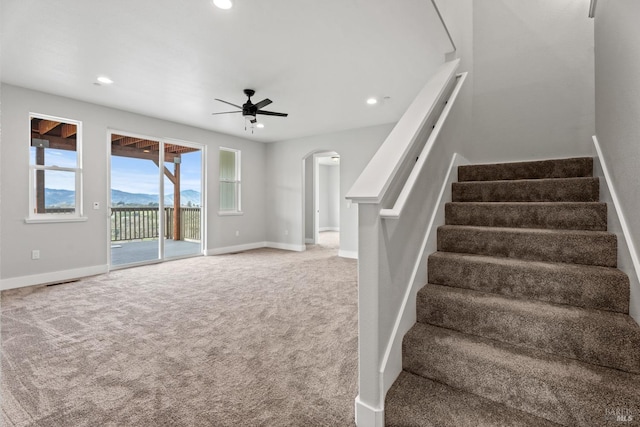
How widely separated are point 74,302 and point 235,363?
8.29 ft

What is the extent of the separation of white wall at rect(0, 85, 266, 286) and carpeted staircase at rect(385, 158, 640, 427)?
4945 millimetres

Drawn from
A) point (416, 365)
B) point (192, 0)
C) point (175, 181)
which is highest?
point (192, 0)

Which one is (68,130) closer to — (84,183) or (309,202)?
(84,183)

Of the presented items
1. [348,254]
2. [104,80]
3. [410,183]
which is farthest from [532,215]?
[104,80]

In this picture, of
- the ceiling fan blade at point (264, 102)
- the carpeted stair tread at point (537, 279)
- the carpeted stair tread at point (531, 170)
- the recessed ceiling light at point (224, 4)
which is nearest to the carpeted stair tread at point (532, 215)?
the carpeted stair tread at point (537, 279)

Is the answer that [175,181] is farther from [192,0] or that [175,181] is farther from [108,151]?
[192,0]

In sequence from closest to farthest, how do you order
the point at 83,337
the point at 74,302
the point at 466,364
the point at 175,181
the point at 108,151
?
1. the point at 466,364
2. the point at 83,337
3. the point at 74,302
4. the point at 108,151
5. the point at 175,181

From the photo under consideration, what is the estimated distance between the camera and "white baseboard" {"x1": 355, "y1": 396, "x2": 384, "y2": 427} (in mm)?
1272

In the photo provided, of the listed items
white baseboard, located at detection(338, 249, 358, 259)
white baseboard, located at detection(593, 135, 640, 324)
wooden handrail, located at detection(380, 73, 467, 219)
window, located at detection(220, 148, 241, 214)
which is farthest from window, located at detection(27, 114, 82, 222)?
white baseboard, located at detection(593, 135, 640, 324)

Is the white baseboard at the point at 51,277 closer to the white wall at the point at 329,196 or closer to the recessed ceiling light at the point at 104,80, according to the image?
the recessed ceiling light at the point at 104,80

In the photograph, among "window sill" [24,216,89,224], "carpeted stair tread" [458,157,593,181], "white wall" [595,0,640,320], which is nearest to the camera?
"white wall" [595,0,640,320]

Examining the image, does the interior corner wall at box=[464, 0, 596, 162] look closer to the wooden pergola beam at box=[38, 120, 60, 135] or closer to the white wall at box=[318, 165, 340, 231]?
the wooden pergola beam at box=[38, 120, 60, 135]

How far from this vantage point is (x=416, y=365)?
4.79 feet

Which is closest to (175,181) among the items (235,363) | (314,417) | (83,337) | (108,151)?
(108,151)
